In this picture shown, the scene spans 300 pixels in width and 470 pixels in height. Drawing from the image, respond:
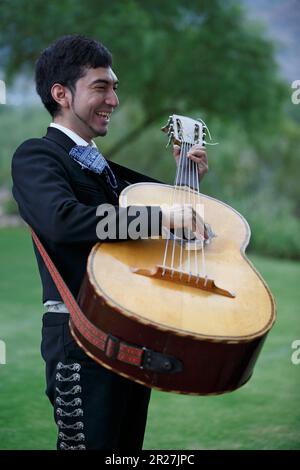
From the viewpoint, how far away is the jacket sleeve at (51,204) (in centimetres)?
122

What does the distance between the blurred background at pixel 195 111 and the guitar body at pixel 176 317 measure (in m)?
2.03

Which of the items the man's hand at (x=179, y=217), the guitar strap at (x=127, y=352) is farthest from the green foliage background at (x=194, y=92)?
the guitar strap at (x=127, y=352)

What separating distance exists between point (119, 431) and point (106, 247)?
1.45 ft

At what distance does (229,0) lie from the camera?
5.18 meters

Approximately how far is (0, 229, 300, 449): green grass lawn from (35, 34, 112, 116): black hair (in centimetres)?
153

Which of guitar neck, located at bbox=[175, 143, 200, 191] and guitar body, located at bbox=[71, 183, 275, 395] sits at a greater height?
guitar neck, located at bbox=[175, 143, 200, 191]

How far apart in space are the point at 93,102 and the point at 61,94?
0.08 m

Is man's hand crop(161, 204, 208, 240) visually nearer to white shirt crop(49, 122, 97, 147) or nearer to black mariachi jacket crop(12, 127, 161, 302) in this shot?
black mariachi jacket crop(12, 127, 161, 302)

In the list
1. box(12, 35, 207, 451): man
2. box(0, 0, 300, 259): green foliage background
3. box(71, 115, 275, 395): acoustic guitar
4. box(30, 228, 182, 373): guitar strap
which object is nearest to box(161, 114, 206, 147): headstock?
box(12, 35, 207, 451): man

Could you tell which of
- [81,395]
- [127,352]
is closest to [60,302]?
[81,395]

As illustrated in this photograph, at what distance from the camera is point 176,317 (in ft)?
3.75

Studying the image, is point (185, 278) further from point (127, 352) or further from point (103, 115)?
point (103, 115)

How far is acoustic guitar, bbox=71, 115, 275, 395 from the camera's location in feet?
3.69

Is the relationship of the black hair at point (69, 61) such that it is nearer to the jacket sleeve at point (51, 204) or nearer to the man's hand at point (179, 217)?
the jacket sleeve at point (51, 204)
